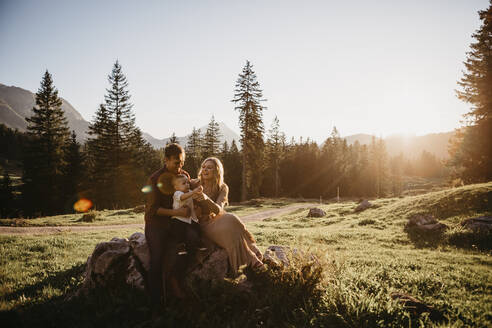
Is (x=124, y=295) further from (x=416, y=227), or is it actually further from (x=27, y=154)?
(x=27, y=154)

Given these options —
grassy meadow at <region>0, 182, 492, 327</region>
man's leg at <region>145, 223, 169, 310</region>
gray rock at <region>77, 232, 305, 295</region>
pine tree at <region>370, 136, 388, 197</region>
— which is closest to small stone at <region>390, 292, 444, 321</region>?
grassy meadow at <region>0, 182, 492, 327</region>

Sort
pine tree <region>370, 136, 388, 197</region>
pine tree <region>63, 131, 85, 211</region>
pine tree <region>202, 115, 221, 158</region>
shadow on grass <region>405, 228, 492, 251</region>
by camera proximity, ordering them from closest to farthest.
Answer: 1. shadow on grass <region>405, 228, 492, 251</region>
2. pine tree <region>63, 131, 85, 211</region>
3. pine tree <region>202, 115, 221, 158</region>
4. pine tree <region>370, 136, 388, 197</region>

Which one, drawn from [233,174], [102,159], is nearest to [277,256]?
[102,159]

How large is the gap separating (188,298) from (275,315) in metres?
1.47

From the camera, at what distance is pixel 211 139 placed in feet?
155

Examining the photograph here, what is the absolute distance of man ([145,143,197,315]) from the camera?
12.8 ft

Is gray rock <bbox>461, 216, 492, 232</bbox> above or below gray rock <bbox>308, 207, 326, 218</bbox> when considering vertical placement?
above

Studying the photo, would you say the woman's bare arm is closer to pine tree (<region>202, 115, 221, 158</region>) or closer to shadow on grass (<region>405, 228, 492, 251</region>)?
shadow on grass (<region>405, 228, 492, 251</region>)

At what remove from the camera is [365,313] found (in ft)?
10.8

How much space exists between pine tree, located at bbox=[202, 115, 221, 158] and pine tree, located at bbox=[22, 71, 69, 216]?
76.3 feet

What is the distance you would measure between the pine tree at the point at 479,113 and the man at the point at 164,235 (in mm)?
27061

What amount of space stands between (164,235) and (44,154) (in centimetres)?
3605

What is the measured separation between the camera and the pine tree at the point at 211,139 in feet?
155

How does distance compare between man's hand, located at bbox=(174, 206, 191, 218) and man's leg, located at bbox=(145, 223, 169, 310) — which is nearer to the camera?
man's leg, located at bbox=(145, 223, 169, 310)
